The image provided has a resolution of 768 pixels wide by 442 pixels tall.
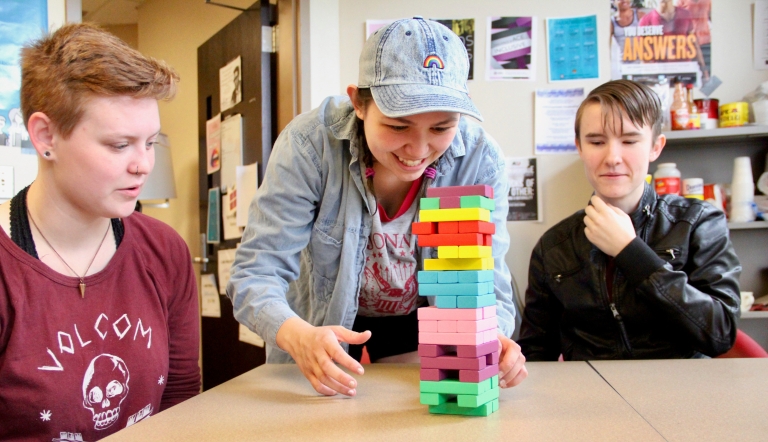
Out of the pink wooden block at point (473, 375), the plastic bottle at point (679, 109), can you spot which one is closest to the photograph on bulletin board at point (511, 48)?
the plastic bottle at point (679, 109)

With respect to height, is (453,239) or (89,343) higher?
(453,239)

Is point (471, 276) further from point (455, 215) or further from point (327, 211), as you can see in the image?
point (327, 211)

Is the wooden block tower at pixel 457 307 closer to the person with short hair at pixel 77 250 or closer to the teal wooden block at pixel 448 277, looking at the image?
the teal wooden block at pixel 448 277

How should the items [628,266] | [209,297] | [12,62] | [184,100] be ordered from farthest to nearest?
1. [184,100]
2. [209,297]
3. [12,62]
4. [628,266]

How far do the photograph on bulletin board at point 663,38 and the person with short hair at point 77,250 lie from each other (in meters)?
2.03

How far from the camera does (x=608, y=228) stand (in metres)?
1.69

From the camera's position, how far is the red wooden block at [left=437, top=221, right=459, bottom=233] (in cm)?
96

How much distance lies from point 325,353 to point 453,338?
0.72ft

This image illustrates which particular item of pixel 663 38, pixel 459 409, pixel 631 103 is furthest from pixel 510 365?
pixel 663 38

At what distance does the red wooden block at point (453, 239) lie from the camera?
0.94 m

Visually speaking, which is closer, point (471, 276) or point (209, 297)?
point (471, 276)

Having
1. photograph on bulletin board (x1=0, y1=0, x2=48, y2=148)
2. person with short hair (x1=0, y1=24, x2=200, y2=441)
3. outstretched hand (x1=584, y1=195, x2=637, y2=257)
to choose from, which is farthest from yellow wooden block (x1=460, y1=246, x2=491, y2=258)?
photograph on bulletin board (x1=0, y1=0, x2=48, y2=148)

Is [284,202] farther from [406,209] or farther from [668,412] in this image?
[668,412]

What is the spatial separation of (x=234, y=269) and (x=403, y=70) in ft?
1.74
